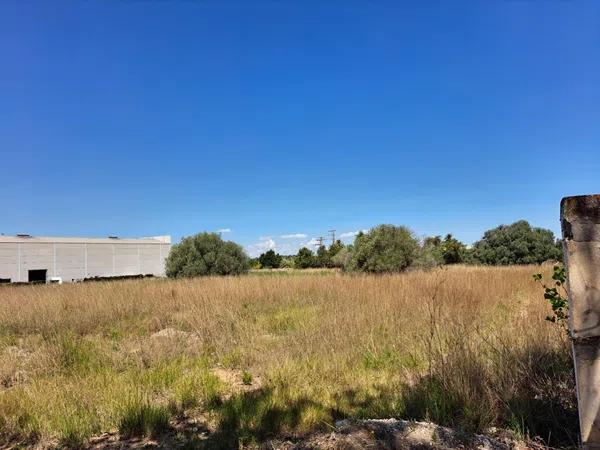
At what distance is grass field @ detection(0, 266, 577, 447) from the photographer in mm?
3822

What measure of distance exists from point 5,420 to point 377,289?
26.7 ft

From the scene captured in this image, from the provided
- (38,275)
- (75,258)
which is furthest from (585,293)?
(75,258)

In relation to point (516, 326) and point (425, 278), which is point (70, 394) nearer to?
point (516, 326)

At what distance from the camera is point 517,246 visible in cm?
3456

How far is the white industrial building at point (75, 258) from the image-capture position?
5410cm

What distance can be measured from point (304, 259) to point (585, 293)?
7241 cm

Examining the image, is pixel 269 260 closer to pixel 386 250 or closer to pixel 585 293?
pixel 386 250

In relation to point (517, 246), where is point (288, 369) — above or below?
below

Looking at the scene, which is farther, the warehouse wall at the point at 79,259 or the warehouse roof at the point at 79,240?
the warehouse roof at the point at 79,240

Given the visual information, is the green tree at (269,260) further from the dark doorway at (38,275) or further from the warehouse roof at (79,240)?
the dark doorway at (38,275)

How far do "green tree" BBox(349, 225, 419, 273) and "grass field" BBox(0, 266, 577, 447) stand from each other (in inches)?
337

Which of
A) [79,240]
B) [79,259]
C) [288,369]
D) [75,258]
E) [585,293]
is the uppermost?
[79,240]

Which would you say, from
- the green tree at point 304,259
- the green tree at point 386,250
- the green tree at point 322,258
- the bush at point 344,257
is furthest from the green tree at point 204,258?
the green tree at point 304,259

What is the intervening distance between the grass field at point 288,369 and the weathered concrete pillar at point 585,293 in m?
1.16
